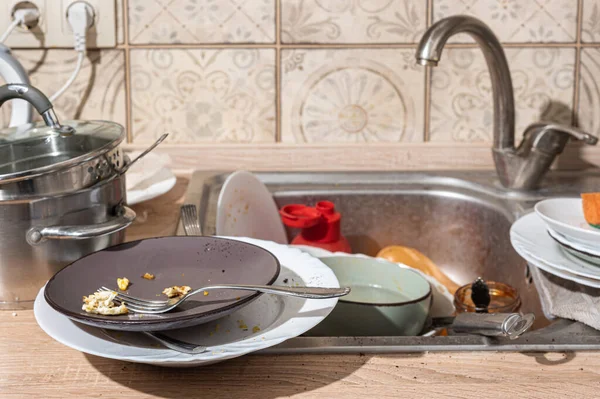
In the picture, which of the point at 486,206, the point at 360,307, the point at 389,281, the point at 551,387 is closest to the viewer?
the point at 551,387

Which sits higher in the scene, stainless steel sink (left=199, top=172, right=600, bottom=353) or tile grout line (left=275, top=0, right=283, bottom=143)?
tile grout line (left=275, top=0, right=283, bottom=143)

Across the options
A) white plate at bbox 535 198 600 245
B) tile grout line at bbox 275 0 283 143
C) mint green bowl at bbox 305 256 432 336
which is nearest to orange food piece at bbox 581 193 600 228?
Answer: white plate at bbox 535 198 600 245

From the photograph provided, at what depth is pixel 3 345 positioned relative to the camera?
0.66 metres

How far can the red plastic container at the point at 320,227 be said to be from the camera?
1143mm

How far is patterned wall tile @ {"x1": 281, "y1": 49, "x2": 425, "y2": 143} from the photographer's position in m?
1.33

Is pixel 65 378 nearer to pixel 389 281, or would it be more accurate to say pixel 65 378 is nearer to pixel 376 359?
pixel 376 359

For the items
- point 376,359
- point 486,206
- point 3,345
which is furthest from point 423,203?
point 3,345

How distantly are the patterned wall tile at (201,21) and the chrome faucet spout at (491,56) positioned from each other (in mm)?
361

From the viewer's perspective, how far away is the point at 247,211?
1.08 m

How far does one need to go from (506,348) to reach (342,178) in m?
0.68

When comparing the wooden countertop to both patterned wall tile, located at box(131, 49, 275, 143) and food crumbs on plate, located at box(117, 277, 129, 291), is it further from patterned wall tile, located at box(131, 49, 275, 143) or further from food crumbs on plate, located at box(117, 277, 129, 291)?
patterned wall tile, located at box(131, 49, 275, 143)

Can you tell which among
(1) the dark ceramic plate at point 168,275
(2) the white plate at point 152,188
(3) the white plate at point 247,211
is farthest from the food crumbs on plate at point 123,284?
(2) the white plate at point 152,188

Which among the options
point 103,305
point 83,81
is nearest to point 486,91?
point 83,81

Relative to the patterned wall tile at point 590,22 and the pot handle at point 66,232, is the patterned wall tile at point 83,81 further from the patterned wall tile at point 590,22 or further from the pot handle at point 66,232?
the patterned wall tile at point 590,22
